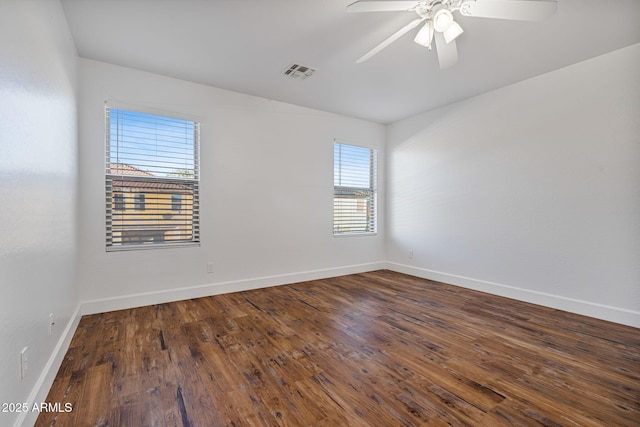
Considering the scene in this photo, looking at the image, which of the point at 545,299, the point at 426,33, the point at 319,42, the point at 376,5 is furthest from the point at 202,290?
the point at 545,299

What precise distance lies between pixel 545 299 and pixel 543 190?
1232 mm

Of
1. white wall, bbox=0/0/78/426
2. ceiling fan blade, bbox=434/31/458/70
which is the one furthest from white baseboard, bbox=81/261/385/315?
ceiling fan blade, bbox=434/31/458/70

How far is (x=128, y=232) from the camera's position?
3053mm

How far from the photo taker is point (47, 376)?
1618mm

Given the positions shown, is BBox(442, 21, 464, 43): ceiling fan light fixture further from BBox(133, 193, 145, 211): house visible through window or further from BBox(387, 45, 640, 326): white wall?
BBox(133, 193, 145, 211): house visible through window

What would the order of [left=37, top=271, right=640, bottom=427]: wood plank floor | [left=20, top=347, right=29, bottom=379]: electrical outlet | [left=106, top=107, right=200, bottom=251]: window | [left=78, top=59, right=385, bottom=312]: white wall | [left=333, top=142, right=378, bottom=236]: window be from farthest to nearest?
[left=333, top=142, right=378, bottom=236]: window < [left=106, top=107, right=200, bottom=251]: window < [left=78, top=59, right=385, bottom=312]: white wall < [left=37, top=271, right=640, bottom=427]: wood plank floor < [left=20, top=347, right=29, bottom=379]: electrical outlet

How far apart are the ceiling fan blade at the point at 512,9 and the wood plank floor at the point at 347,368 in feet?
7.50

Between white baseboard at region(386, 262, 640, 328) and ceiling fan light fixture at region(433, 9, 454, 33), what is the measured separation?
3021 mm

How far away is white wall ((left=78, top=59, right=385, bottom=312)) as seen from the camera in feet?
9.46

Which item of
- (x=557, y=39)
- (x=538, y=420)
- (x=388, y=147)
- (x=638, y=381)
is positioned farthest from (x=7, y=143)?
(x=388, y=147)

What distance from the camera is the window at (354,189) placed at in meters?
4.64

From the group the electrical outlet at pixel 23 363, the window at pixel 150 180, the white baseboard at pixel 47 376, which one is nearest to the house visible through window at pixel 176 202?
the window at pixel 150 180

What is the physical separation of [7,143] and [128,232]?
6.85 ft

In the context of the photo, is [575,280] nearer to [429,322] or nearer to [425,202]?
[429,322]
